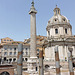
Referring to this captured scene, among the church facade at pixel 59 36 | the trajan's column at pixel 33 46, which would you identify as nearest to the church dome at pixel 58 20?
the church facade at pixel 59 36

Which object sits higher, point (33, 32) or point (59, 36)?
point (59, 36)

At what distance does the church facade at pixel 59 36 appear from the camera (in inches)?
1535

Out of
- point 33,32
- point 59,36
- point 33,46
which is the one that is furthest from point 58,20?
point 33,46

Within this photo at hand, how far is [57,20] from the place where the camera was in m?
44.5

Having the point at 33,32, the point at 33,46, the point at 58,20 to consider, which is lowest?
the point at 33,46

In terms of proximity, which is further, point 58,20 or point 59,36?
point 58,20

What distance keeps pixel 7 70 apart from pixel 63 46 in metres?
24.2

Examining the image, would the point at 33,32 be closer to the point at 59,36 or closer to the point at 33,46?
the point at 33,46

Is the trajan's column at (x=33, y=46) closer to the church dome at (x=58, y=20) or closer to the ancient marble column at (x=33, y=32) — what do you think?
the ancient marble column at (x=33, y=32)

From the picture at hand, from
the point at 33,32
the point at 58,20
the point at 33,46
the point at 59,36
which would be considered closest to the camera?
the point at 33,46

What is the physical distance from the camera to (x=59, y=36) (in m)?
41.7

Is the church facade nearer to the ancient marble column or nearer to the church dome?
the church dome

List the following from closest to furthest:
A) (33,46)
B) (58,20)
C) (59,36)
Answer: (33,46), (59,36), (58,20)

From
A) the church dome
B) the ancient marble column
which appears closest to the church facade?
the church dome
